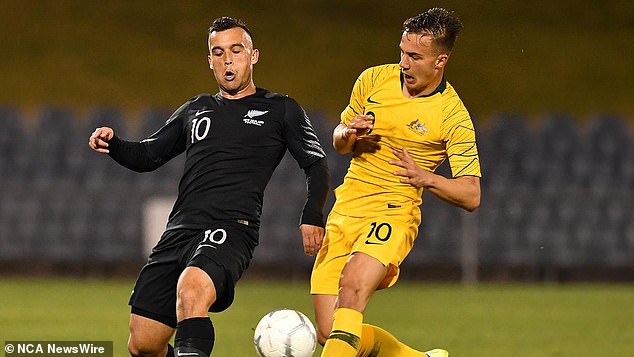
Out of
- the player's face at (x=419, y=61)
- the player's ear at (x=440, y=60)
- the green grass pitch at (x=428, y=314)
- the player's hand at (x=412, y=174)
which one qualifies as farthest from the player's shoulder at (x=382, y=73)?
the green grass pitch at (x=428, y=314)

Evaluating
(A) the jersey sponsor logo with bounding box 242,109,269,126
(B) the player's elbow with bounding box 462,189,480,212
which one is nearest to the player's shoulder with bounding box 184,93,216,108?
(A) the jersey sponsor logo with bounding box 242,109,269,126

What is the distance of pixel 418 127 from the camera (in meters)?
6.23

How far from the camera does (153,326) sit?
6035 millimetres

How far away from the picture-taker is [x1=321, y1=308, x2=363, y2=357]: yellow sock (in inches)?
233

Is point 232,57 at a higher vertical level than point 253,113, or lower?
higher

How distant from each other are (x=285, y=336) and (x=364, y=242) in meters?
0.63

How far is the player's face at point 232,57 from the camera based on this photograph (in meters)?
6.10

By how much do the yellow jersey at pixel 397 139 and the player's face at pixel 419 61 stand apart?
11 cm

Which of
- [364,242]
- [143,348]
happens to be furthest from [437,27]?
[143,348]

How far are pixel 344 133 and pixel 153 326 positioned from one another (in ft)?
4.32

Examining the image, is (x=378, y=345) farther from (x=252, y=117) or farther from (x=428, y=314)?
(x=428, y=314)

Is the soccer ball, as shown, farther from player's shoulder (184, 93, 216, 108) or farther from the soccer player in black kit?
player's shoulder (184, 93, 216, 108)

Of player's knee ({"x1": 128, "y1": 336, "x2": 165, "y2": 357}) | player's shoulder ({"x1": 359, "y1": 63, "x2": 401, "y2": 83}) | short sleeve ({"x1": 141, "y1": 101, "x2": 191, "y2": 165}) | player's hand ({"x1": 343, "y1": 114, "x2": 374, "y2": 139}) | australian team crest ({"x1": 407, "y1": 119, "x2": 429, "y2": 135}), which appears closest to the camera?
player's hand ({"x1": 343, "y1": 114, "x2": 374, "y2": 139})

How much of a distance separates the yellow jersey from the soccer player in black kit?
32cm
